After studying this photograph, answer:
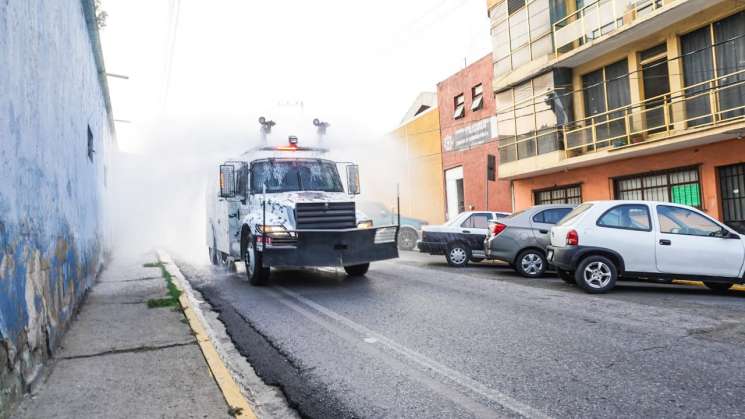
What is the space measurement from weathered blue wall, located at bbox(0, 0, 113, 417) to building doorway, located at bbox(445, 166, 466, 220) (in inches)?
690

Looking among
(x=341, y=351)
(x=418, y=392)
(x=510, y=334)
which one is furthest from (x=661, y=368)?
(x=341, y=351)

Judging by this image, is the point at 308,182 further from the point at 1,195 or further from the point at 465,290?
the point at 1,195

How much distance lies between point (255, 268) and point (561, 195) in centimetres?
1221

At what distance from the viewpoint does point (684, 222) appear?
7.86m

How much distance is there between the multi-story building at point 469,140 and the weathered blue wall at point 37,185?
A: 49.7ft

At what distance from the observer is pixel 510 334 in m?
5.36

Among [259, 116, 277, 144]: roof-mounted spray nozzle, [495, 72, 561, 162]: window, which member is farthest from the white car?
[495, 72, 561, 162]: window

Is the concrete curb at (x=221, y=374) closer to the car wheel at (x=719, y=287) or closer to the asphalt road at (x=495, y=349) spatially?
the asphalt road at (x=495, y=349)

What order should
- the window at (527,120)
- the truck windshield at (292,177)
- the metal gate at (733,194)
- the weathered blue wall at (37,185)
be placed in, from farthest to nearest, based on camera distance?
the window at (527,120), the metal gate at (733,194), the truck windshield at (292,177), the weathered blue wall at (37,185)

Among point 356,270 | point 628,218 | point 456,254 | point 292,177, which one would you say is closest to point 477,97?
point 456,254

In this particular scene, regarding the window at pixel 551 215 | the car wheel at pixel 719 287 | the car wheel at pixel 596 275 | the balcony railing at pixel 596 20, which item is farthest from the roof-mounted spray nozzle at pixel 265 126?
the balcony railing at pixel 596 20

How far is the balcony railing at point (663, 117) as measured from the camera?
467 inches

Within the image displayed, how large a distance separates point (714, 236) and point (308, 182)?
687 centimetres

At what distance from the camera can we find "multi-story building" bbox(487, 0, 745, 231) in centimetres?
1211
